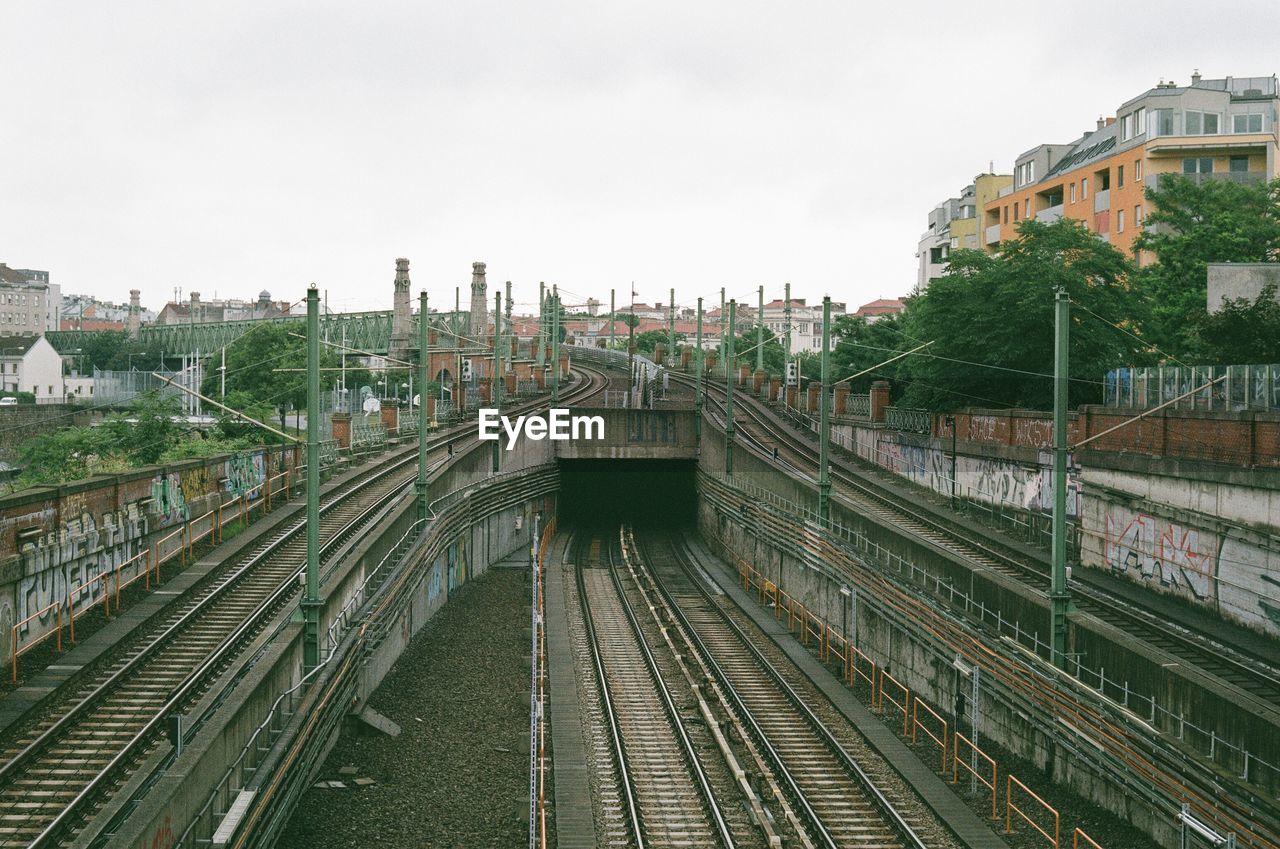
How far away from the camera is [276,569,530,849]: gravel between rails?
1809 cm

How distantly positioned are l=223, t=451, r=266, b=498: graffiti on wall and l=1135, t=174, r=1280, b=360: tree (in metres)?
28.3

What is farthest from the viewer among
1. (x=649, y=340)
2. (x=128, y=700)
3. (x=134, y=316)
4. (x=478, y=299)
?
(x=134, y=316)

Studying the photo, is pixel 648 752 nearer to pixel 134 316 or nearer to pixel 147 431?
pixel 147 431

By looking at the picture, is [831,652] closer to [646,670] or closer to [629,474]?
[646,670]

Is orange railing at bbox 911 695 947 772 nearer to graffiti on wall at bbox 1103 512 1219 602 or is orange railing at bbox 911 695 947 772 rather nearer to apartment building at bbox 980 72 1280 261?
graffiti on wall at bbox 1103 512 1219 602

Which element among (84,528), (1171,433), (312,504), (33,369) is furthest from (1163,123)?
(33,369)

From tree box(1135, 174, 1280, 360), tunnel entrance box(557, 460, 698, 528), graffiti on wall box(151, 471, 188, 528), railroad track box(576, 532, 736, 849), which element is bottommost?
railroad track box(576, 532, 736, 849)

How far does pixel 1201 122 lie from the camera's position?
59.2 meters

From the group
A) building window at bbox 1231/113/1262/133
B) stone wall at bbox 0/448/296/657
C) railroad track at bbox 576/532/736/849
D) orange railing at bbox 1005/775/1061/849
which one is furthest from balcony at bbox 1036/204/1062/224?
orange railing at bbox 1005/775/1061/849

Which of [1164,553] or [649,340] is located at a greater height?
[649,340]

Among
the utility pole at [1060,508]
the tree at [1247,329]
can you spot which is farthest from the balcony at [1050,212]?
the utility pole at [1060,508]

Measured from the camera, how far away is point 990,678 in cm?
2225

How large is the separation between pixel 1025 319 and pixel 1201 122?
1105 inches

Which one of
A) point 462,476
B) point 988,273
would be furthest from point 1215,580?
point 462,476
